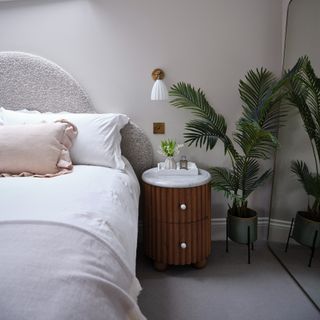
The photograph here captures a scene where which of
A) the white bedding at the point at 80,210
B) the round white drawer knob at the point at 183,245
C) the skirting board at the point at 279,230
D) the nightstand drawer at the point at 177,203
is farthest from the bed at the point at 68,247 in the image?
the skirting board at the point at 279,230

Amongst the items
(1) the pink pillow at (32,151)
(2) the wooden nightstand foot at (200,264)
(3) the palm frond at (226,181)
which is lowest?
(2) the wooden nightstand foot at (200,264)

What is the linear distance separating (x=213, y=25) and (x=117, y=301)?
73.6 inches

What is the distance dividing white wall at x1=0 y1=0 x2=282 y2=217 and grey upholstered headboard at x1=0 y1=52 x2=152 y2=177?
0.27 ft

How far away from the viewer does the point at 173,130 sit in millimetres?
2037

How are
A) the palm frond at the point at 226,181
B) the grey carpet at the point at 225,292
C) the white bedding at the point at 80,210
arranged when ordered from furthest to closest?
the palm frond at the point at 226,181
the grey carpet at the point at 225,292
the white bedding at the point at 80,210

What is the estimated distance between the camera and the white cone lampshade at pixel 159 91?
5.84 feet

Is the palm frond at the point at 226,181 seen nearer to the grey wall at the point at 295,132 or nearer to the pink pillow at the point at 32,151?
the grey wall at the point at 295,132

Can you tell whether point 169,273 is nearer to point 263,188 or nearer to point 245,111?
point 263,188

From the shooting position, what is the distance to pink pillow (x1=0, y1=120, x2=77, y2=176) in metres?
1.43

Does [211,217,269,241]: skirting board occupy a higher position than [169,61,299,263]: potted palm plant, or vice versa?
[169,61,299,263]: potted palm plant

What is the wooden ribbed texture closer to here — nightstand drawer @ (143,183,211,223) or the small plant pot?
nightstand drawer @ (143,183,211,223)

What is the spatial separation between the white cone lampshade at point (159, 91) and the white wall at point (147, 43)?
176 millimetres

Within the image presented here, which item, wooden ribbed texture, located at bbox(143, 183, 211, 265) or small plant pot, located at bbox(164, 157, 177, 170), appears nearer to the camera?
wooden ribbed texture, located at bbox(143, 183, 211, 265)

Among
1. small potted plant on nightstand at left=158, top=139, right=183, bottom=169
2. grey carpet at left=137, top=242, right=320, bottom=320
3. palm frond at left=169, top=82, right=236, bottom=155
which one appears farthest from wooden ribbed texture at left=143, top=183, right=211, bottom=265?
palm frond at left=169, top=82, right=236, bottom=155
